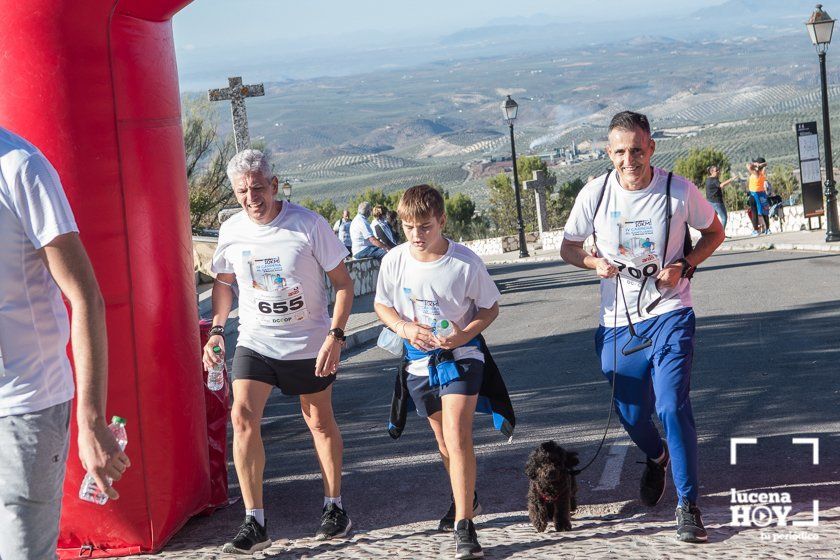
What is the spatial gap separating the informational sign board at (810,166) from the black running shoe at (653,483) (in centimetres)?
1642

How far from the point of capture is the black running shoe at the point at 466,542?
5.06 meters

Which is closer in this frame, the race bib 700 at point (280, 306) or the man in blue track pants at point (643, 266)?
the man in blue track pants at point (643, 266)

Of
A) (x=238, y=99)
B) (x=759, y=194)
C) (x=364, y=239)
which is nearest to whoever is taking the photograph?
(x=364, y=239)

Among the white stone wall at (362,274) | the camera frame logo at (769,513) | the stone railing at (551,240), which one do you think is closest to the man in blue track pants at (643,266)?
the camera frame logo at (769,513)

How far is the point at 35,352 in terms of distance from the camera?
3.20 meters

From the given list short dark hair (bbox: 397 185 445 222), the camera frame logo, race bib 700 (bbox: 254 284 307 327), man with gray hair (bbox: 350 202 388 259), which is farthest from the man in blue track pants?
man with gray hair (bbox: 350 202 388 259)

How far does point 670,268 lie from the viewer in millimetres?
5348

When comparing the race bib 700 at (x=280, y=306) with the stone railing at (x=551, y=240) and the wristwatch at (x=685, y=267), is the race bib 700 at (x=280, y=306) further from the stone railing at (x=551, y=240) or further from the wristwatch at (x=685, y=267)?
the stone railing at (x=551, y=240)

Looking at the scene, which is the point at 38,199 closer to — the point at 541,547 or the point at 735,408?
the point at 541,547

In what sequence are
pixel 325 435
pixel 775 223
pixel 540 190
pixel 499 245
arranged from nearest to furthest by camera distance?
pixel 325 435 < pixel 775 223 < pixel 499 245 < pixel 540 190

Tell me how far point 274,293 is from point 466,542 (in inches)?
57.7

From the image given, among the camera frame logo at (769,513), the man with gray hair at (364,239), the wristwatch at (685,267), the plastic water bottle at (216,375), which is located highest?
the man with gray hair at (364,239)

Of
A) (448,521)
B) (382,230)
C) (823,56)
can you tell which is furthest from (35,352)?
(823,56)

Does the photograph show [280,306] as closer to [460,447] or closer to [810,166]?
[460,447]
